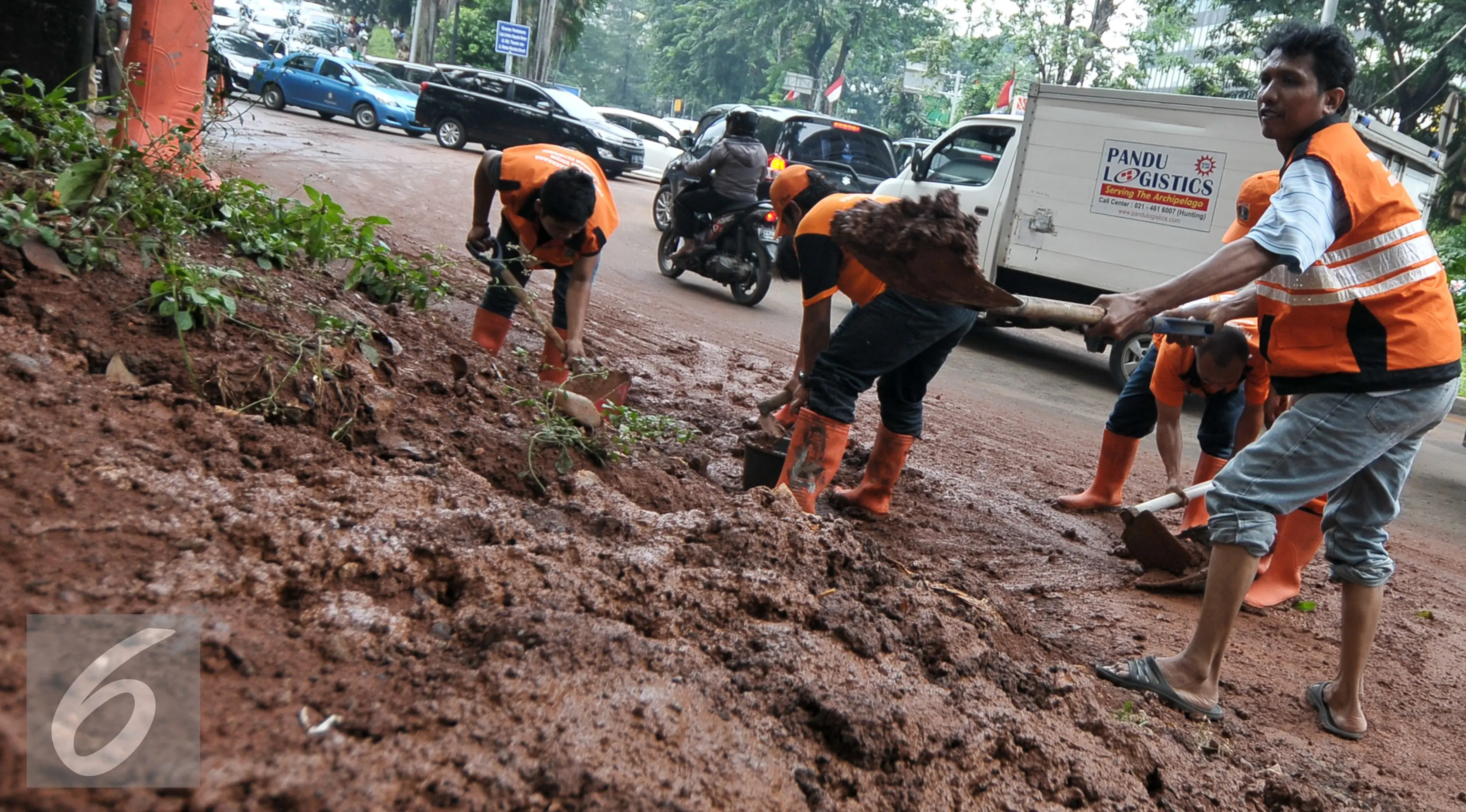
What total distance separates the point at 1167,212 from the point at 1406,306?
19.5 feet

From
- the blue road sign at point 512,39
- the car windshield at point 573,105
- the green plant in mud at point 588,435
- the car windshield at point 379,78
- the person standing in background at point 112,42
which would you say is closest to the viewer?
the green plant in mud at point 588,435

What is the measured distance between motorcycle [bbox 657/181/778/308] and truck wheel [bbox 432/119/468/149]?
11.0 meters

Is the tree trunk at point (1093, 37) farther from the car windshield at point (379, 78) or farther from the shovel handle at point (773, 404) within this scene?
the shovel handle at point (773, 404)

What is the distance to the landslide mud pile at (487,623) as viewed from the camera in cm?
184

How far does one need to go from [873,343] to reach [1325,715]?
1.85 m

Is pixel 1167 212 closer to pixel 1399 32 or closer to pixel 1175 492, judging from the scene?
pixel 1175 492

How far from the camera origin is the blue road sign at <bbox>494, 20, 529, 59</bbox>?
91.6 feet

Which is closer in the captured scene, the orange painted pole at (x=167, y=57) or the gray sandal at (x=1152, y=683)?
the gray sandal at (x=1152, y=683)

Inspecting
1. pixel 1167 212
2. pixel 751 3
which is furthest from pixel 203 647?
pixel 751 3

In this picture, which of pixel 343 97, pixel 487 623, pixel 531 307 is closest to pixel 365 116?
pixel 343 97

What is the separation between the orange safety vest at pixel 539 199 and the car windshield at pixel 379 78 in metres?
18.2

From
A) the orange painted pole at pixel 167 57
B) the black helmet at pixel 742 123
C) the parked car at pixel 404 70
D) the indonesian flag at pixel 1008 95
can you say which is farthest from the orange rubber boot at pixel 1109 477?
the parked car at pixel 404 70

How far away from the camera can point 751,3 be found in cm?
4334

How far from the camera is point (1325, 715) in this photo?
3102 millimetres
